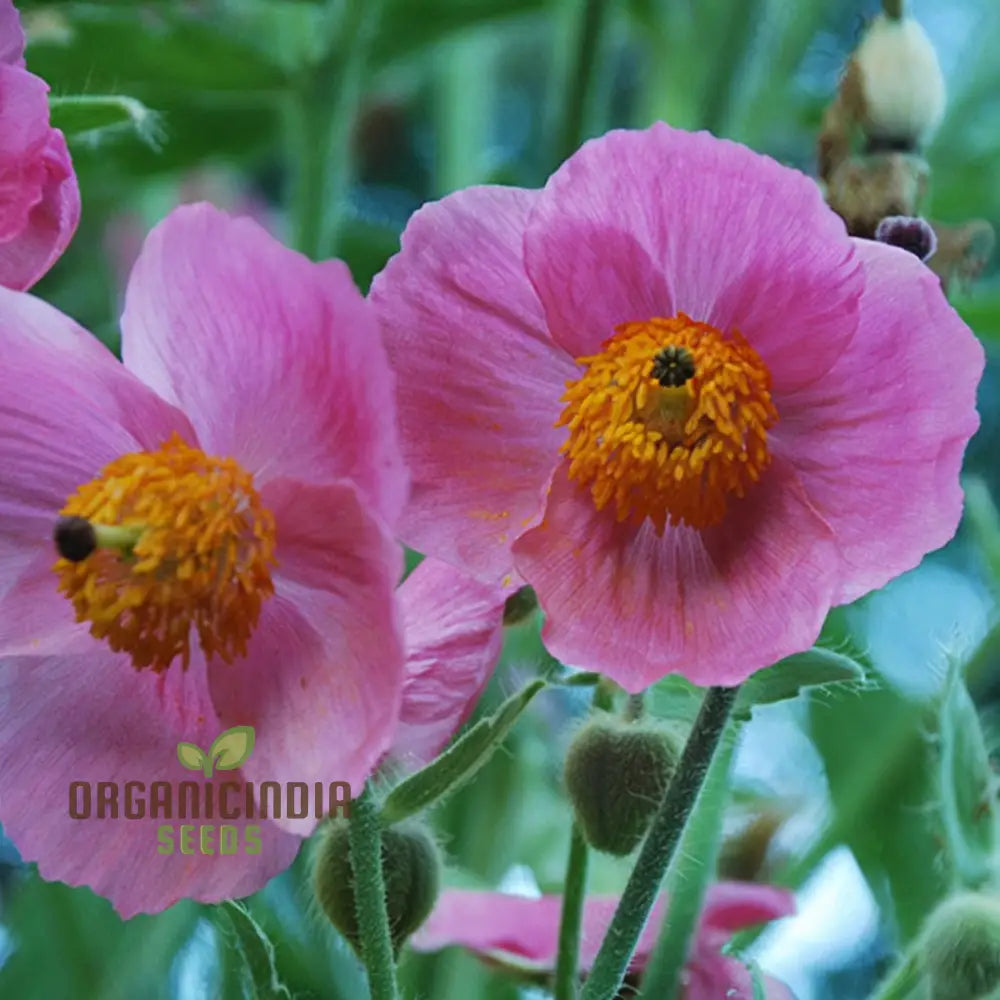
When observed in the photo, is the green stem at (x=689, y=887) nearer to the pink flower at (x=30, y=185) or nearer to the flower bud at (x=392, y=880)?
the flower bud at (x=392, y=880)

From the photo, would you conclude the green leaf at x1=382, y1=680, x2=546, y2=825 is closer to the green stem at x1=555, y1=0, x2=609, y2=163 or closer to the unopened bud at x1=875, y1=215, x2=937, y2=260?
the unopened bud at x1=875, y1=215, x2=937, y2=260

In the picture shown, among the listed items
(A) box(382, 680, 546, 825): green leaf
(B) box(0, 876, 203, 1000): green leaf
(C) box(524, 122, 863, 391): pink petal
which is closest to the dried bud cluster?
(C) box(524, 122, 863, 391): pink petal

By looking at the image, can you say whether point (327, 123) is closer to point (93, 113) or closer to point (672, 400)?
point (93, 113)

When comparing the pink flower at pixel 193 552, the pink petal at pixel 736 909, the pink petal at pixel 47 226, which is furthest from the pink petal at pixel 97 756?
the pink petal at pixel 736 909

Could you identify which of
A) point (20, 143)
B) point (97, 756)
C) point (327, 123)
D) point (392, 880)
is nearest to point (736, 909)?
point (392, 880)

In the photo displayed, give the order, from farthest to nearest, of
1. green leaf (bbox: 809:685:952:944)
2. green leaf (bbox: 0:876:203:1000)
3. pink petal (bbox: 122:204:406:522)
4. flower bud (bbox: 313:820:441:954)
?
green leaf (bbox: 0:876:203:1000) < green leaf (bbox: 809:685:952:944) < flower bud (bbox: 313:820:441:954) < pink petal (bbox: 122:204:406:522)
